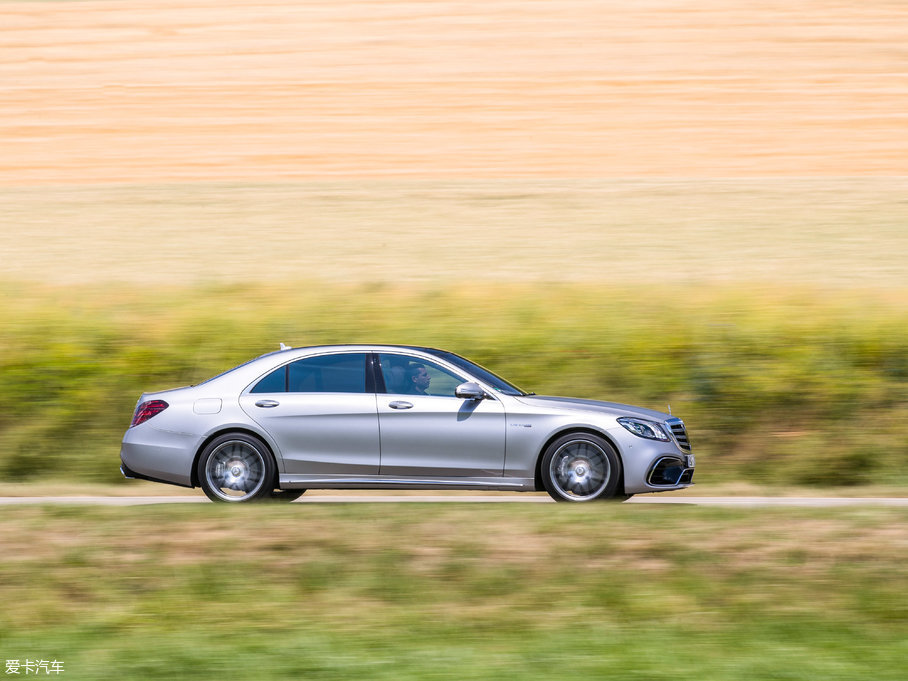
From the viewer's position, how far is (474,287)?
1367 cm

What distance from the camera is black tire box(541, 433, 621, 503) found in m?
9.65

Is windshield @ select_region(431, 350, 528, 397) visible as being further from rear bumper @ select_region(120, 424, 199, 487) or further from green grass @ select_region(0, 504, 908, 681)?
rear bumper @ select_region(120, 424, 199, 487)

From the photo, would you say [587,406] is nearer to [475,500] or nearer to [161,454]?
[475,500]

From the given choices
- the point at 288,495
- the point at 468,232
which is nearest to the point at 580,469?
the point at 288,495

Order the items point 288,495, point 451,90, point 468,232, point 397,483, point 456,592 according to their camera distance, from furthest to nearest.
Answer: point 451,90
point 468,232
point 288,495
point 397,483
point 456,592

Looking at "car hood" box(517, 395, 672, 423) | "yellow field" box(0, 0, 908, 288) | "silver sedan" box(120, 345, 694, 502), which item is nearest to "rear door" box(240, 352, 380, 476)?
"silver sedan" box(120, 345, 694, 502)

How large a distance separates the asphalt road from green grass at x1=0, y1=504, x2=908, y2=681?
0.73m

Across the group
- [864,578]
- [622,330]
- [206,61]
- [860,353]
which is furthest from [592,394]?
[206,61]

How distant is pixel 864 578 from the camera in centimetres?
743

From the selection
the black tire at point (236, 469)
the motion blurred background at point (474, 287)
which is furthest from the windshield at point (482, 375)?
the black tire at point (236, 469)

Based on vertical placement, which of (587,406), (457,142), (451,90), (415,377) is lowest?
(587,406)

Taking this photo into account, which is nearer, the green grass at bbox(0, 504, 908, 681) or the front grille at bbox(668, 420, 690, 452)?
the green grass at bbox(0, 504, 908, 681)

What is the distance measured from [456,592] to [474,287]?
6.68 m

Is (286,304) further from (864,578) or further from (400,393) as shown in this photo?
(864,578)
